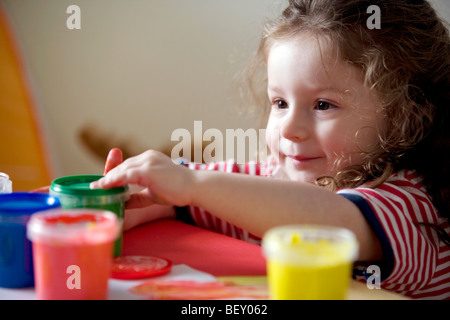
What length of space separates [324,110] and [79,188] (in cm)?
48

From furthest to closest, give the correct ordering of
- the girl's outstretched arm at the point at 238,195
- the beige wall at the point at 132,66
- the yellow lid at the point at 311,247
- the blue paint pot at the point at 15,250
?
the beige wall at the point at 132,66 < the girl's outstretched arm at the point at 238,195 < the blue paint pot at the point at 15,250 < the yellow lid at the point at 311,247

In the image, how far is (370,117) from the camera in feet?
3.12

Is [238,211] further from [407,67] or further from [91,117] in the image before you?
[91,117]

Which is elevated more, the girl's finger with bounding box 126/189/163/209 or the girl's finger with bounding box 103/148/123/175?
the girl's finger with bounding box 103/148/123/175

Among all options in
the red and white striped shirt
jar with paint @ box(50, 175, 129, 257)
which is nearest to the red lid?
jar with paint @ box(50, 175, 129, 257)

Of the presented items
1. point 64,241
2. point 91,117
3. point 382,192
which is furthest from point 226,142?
point 64,241

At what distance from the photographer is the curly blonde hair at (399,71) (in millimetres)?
933

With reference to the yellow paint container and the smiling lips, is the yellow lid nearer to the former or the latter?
the yellow paint container

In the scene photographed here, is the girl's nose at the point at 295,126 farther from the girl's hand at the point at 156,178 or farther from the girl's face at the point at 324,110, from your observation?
the girl's hand at the point at 156,178

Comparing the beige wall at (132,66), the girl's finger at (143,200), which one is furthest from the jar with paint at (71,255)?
the beige wall at (132,66)

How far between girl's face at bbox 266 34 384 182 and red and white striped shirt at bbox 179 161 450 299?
0.36 feet

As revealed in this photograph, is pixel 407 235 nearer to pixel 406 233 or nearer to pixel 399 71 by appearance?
pixel 406 233

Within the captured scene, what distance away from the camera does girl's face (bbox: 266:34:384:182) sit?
0.93 metres

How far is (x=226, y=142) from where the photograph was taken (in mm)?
1917
